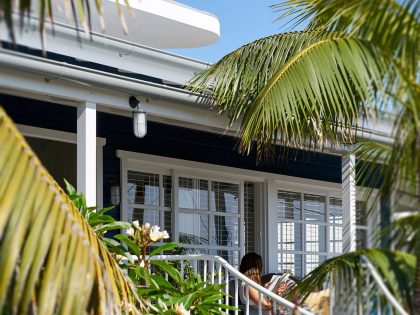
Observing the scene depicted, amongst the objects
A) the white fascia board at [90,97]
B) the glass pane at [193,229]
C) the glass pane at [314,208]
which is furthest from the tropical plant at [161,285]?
the glass pane at [314,208]

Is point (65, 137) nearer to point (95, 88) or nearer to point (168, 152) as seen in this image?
point (168, 152)

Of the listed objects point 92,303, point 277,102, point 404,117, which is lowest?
point 92,303

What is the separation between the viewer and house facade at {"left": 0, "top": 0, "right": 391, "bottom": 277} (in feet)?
25.2

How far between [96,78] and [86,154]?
0.67 m

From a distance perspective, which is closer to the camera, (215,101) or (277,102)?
(277,102)

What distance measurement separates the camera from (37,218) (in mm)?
3727

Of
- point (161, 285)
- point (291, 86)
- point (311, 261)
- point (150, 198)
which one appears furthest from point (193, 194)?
point (291, 86)

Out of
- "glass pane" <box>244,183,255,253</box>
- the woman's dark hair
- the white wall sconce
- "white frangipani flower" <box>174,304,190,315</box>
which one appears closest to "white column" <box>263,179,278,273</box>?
"glass pane" <box>244,183,255,253</box>

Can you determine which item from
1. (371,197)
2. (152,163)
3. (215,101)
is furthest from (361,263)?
(152,163)

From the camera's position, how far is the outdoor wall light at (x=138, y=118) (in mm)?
8102

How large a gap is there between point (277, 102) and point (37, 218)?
3.87 meters

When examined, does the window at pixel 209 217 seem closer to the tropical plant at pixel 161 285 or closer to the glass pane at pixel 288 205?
the glass pane at pixel 288 205

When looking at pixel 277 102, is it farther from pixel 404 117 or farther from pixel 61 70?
pixel 404 117

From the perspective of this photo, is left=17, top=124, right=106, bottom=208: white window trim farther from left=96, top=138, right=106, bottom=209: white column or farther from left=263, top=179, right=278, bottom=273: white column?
left=263, top=179, right=278, bottom=273: white column
